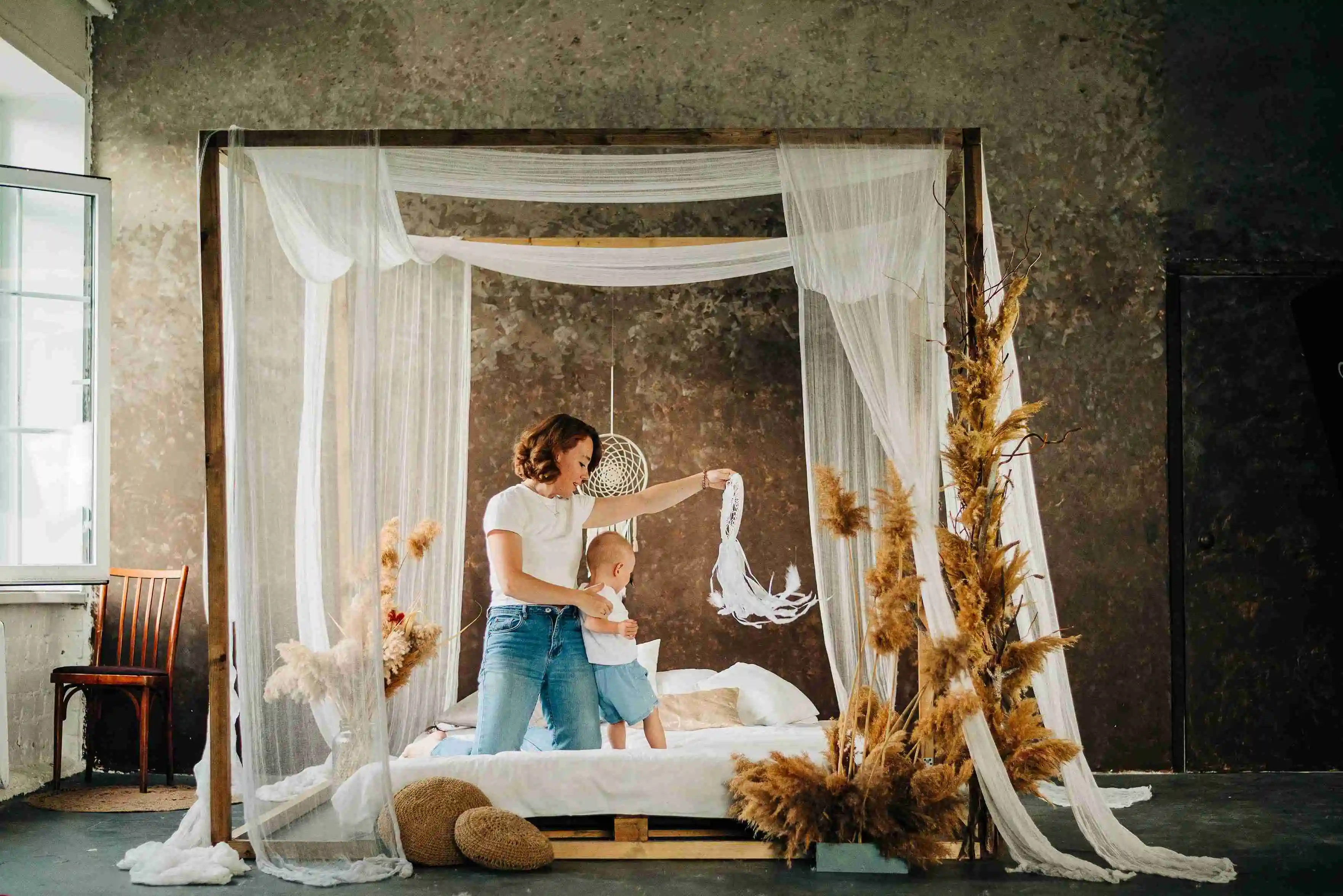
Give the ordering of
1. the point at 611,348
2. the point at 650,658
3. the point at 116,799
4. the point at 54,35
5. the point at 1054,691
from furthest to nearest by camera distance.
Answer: the point at 611,348, the point at 650,658, the point at 54,35, the point at 116,799, the point at 1054,691

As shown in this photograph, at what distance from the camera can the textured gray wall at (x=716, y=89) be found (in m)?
5.67

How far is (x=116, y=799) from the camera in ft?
16.2

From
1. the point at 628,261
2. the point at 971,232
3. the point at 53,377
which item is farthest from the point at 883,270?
the point at 53,377

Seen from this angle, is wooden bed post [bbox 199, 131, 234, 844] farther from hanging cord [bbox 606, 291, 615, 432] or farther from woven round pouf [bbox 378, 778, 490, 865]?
hanging cord [bbox 606, 291, 615, 432]

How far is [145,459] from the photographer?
564 cm

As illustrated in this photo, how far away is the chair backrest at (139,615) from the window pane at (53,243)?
1.30 m

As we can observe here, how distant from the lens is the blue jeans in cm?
413

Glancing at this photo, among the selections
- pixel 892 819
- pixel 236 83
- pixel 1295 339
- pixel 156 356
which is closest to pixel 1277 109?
pixel 1295 339

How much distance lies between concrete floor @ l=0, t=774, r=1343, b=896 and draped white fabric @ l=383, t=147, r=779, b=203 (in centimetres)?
218

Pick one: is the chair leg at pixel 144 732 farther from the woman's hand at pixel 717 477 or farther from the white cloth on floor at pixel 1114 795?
the white cloth on floor at pixel 1114 795

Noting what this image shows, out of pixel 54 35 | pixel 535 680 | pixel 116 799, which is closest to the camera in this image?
pixel 535 680

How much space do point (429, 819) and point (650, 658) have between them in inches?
72.8

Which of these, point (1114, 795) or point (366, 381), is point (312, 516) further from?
point (1114, 795)

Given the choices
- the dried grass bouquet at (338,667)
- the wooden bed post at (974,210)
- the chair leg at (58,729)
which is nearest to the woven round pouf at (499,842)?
the dried grass bouquet at (338,667)
